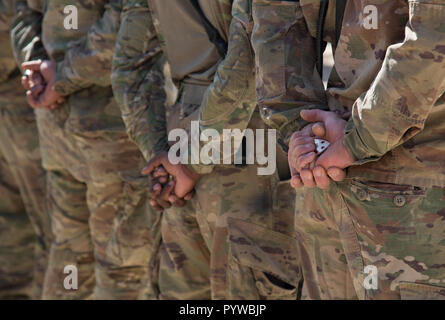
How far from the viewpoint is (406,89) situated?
2.10m

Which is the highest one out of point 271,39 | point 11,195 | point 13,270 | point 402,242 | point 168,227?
point 271,39

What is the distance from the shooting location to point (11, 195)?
5273 millimetres

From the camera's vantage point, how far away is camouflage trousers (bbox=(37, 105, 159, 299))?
4.04 metres

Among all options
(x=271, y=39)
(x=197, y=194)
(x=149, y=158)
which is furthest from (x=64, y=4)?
(x=271, y=39)

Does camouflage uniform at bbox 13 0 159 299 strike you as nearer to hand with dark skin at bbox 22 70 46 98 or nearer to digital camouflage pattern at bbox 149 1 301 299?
hand with dark skin at bbox 22 70 46 98

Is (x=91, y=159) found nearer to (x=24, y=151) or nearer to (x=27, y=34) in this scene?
(x=27, y=34)

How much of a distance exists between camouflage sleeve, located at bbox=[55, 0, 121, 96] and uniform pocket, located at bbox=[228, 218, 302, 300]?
3.86 feet

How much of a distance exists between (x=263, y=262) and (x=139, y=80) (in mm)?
953

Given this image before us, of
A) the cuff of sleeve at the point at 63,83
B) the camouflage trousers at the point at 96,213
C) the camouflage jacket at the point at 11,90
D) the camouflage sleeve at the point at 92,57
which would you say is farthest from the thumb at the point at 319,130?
the camouflage jacket at the point at 11,90

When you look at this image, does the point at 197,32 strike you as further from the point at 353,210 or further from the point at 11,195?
the point at 11,195

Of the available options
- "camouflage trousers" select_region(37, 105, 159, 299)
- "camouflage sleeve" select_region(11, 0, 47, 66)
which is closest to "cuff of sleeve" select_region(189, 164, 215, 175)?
"camouflage trousers" select_region(37, 105, 159, 299)

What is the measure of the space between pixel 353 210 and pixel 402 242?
6.5 inches

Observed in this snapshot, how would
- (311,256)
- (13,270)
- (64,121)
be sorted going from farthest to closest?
(13,270) → (64,121) → (311,256)

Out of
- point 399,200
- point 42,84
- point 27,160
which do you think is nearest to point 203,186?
point 399,200
